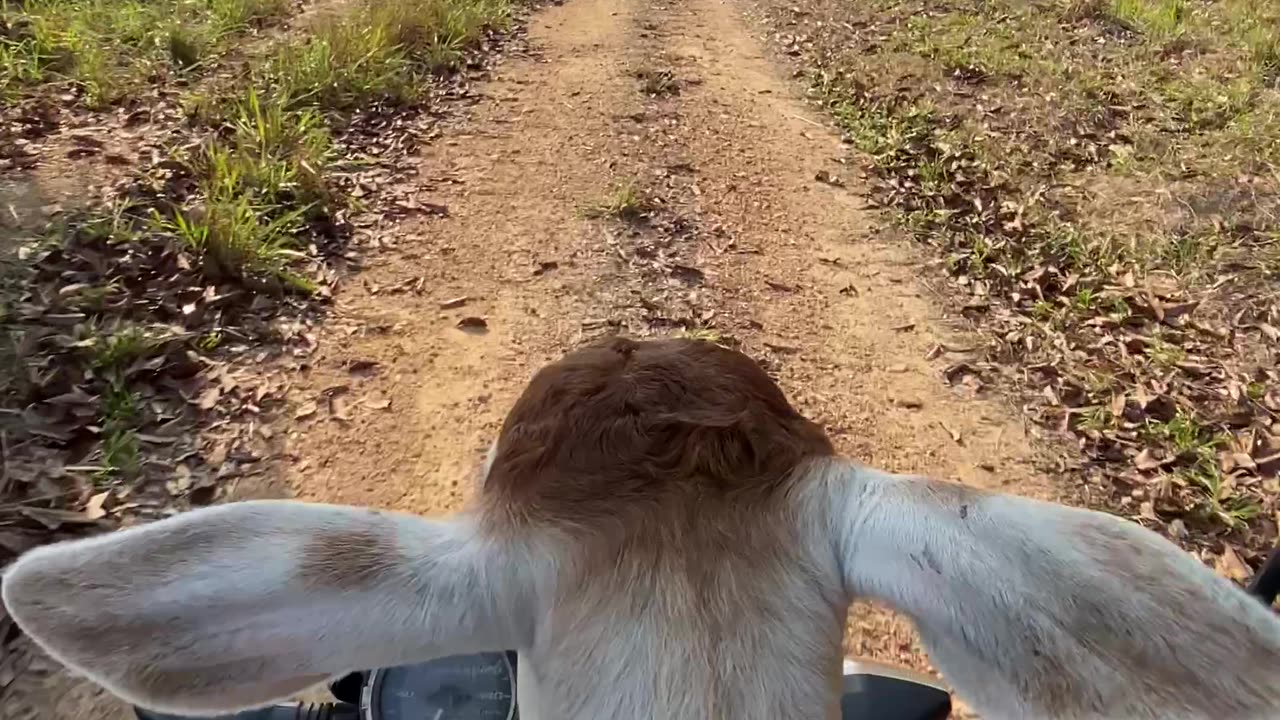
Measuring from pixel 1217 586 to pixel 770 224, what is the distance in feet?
16.1

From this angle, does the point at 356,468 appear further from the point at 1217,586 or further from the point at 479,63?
the point at 479,63

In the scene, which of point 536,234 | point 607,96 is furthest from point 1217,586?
point 607,96

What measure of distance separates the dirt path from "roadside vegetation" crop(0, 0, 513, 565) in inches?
17.2

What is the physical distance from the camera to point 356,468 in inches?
169

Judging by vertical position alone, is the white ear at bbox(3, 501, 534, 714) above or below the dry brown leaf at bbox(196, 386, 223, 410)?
above

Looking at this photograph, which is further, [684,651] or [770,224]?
[770,224]

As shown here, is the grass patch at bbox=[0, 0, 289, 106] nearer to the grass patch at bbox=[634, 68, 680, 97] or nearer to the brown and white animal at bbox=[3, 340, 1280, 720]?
the grass patch at bbox=[634, 68, 680, 97]

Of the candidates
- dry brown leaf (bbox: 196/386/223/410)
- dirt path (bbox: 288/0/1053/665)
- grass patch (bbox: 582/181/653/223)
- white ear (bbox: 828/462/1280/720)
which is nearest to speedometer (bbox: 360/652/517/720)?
white ear (bbox: 828/462/1280/720)

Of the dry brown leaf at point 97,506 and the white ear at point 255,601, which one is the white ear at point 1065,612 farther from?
the dry brown leaf at point 97,506

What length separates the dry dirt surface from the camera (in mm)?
4406

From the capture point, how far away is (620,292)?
534 centimetres

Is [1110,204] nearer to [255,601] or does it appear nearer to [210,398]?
[210,398]

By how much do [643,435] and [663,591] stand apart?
26 centimetres

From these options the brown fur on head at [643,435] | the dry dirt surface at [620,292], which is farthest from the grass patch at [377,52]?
the brown fur on head at [643,435]
